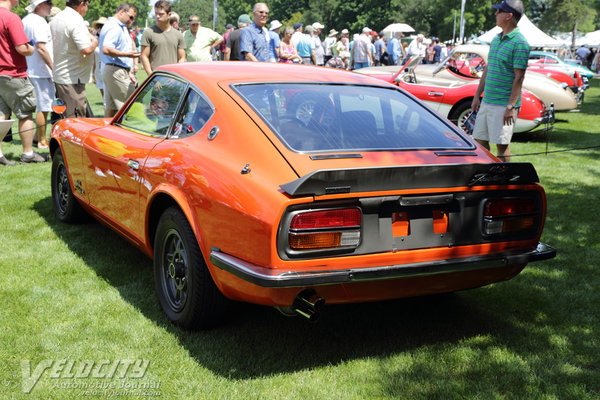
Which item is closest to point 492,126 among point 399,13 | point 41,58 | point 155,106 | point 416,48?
point 155,106

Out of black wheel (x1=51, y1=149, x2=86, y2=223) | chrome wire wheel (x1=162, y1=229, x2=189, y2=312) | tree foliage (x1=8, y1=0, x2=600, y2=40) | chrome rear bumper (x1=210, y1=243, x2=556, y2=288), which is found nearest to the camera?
chrome rear bumper (x1=210, y1=243, x2=556, y2=288)

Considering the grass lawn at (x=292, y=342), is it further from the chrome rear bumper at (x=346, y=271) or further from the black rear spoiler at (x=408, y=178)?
the black rear spoiler at (x=408, y=178)

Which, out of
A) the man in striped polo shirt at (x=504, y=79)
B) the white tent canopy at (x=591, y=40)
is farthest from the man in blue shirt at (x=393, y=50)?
the white tent canopy at (x=591, y=40)

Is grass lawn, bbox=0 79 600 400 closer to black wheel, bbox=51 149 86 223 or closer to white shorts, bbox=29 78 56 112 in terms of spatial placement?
black wheel, bbox=51 149 86 223

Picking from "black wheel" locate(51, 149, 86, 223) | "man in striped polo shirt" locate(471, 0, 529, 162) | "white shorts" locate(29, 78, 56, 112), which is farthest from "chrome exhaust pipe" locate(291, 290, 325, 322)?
"white shorts" locate(29, 78, 56, 112)

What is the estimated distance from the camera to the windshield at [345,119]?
3.27 m

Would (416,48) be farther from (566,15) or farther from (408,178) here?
(566,15)

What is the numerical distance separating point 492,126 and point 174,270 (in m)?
4.09

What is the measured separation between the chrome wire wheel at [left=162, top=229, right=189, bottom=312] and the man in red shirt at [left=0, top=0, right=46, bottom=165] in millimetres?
5254

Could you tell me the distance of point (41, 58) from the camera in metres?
8.67

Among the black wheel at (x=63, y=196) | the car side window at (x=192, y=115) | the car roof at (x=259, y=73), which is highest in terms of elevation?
the car roof at (x=259, y=73)

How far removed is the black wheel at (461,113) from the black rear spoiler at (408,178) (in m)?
7.46

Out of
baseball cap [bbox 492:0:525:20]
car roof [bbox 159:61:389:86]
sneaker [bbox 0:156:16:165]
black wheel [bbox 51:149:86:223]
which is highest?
baseball cap [bbox 492:0:525:20]

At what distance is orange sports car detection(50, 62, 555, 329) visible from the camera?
2.77 meters
